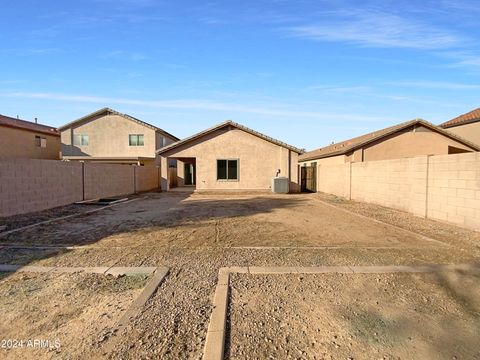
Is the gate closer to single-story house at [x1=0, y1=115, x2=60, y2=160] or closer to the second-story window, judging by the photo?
the second-story window

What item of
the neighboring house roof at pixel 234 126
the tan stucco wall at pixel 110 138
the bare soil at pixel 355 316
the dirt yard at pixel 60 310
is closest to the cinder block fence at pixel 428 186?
the bare soil at pixel 355 316

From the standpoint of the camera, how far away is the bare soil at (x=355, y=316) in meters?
2.74

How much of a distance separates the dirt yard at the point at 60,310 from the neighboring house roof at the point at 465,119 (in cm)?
3181

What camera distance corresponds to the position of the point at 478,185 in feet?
24.5

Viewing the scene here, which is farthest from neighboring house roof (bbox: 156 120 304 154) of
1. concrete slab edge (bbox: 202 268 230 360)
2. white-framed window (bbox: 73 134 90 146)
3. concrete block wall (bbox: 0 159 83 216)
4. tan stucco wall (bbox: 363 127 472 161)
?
concrete slab edge (bbox: 202 268 230 360)

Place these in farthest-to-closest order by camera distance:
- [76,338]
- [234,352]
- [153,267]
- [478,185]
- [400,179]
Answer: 1. [400,179]
2. [478,185]
3. [153,267]
4. [76,338]
5. [234,352]

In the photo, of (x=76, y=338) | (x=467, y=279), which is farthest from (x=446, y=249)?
(x=76, y=338)

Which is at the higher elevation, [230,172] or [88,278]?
[230,172]

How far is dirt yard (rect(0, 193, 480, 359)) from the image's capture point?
3098 mm

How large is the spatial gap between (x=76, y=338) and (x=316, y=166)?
68.4 feet

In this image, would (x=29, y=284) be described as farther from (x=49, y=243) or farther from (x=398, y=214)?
(x=398, y=214)

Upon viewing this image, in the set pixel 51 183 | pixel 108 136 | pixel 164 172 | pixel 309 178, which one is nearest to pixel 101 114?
pixel 108 136

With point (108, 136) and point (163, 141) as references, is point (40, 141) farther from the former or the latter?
point (163, 141)

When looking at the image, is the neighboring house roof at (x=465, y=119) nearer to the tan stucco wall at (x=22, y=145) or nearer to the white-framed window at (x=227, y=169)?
the white-framed window at (x=227, y=169)
